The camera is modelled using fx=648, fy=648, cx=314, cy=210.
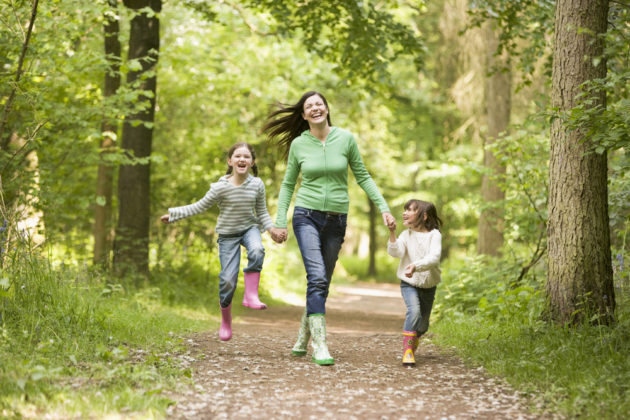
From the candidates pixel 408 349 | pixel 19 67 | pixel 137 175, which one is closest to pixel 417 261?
pixel 408 349

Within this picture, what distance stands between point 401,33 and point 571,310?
6.91 meters

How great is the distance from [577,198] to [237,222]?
3.21 metres

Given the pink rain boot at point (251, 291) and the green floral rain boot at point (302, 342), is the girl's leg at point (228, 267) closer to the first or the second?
the pink rain boot at point (251, 291)

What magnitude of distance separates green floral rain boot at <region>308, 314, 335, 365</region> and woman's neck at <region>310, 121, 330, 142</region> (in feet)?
5.33

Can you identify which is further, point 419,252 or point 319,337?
point 419,252

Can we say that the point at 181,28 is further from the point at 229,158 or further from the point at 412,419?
the point at 412,419

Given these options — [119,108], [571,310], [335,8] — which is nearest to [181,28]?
[335,8]

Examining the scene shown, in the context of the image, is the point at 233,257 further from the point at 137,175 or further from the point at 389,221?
the point at 137,175

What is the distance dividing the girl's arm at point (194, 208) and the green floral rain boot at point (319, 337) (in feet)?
4.82

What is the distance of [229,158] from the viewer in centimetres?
634

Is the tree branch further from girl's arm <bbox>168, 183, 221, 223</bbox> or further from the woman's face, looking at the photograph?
the woman's face

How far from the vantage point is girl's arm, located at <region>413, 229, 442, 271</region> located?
578 cm

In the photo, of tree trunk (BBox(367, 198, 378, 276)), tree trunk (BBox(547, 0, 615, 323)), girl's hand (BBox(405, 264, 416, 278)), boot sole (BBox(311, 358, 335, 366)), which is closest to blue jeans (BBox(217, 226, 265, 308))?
boot sole (BBox(311, 358, 335, 366))

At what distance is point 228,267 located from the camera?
6172mm
